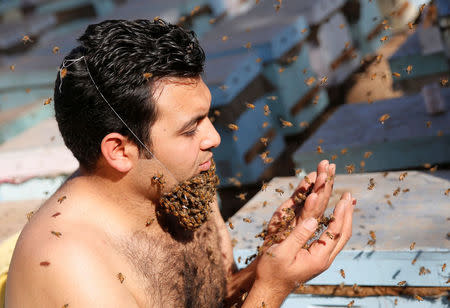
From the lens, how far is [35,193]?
507cm

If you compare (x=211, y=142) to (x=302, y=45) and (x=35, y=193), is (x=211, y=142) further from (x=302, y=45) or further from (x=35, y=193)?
(x=302, y=45)

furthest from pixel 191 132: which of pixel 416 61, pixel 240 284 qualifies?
pixel 416 61

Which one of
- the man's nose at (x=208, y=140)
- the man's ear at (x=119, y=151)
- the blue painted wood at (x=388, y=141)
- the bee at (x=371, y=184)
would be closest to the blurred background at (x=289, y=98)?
the blue painted wood at (x=388, y=141)

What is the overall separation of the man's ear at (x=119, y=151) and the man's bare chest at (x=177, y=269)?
339 mm

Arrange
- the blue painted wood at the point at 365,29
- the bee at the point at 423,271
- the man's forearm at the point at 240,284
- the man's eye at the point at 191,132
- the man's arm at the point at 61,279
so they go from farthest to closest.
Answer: the blue painted wood at the point at 365,29
the man's forearm at the point at 240,284
the bee at the point at 423,271
the man's eye at the point at 191,132
the man's arm at the point at 61,279

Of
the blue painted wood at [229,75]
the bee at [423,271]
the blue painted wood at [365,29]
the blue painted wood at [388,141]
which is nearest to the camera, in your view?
the bee at [423,271]

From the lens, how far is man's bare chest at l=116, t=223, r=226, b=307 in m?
2.35

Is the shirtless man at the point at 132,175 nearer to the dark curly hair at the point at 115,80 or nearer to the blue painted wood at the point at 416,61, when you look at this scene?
the dark curly hair at the point at 115,80

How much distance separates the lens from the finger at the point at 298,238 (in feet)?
7.47

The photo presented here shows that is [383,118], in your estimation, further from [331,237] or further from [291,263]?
[291,263]

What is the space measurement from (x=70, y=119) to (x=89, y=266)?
23.9 inches

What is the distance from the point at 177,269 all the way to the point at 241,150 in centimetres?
317

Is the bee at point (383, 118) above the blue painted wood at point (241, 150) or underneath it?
above

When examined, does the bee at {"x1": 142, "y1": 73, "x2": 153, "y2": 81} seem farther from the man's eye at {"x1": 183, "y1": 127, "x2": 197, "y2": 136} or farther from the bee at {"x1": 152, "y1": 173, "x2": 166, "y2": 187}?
the bee at {"x1": 152, "y1": 173, "x2": 166, "y2": 187}
